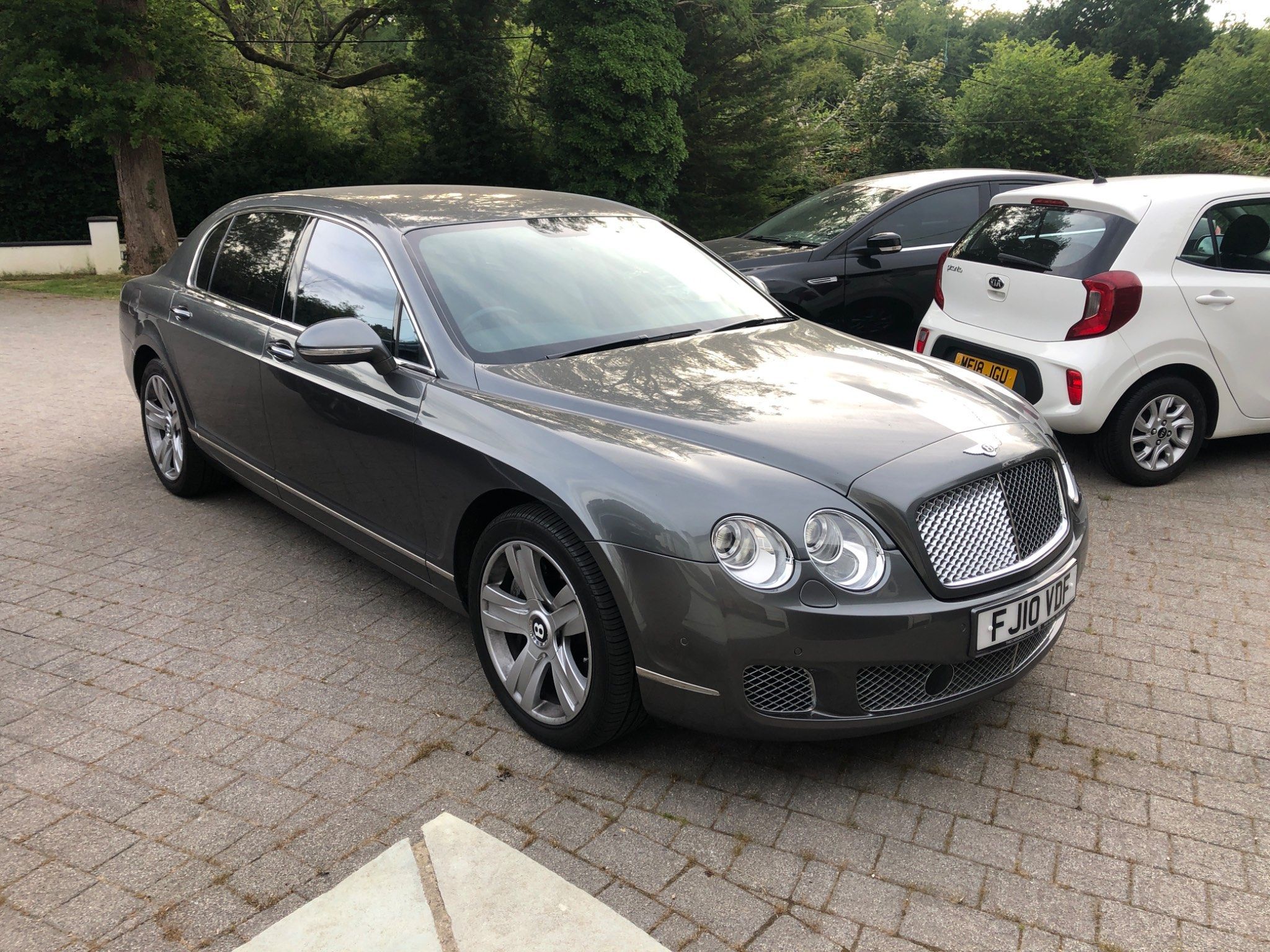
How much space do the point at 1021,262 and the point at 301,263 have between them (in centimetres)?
398

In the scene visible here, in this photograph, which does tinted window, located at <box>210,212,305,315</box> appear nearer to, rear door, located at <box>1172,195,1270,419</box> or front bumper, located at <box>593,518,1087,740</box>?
front bumper, located at <box>593,518,1087,740</box>

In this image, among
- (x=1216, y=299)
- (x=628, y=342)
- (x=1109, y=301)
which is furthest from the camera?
(x=1216, y=299)

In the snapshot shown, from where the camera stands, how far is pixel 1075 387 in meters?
5.38

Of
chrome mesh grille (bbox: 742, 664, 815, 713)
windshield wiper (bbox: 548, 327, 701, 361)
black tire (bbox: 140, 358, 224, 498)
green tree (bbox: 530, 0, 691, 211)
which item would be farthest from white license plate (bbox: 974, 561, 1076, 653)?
green tree (bbox: 530, 0, 691, 211)

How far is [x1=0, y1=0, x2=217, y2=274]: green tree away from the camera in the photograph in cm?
1536

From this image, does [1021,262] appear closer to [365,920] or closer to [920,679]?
Result: [920,679]

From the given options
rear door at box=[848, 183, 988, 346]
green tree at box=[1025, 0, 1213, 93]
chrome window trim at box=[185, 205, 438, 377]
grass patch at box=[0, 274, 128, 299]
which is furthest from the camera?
green tree at box=[1025, 0, 1213, 93]

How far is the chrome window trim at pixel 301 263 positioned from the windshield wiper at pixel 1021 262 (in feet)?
12.3

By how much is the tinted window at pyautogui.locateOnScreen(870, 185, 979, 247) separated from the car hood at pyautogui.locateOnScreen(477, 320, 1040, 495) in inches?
172

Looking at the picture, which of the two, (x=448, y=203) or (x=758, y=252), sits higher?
(x=448, y=203)

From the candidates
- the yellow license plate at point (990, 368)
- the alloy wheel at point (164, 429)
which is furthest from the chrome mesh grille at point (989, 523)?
the alloy wheel at point (164, 429)

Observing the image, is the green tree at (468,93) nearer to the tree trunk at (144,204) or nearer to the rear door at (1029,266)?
the tree trunk at (144,204)

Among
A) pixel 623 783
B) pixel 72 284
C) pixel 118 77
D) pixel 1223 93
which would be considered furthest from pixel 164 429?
pixel 1223 93

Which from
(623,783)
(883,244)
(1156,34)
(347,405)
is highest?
(1156,34)
